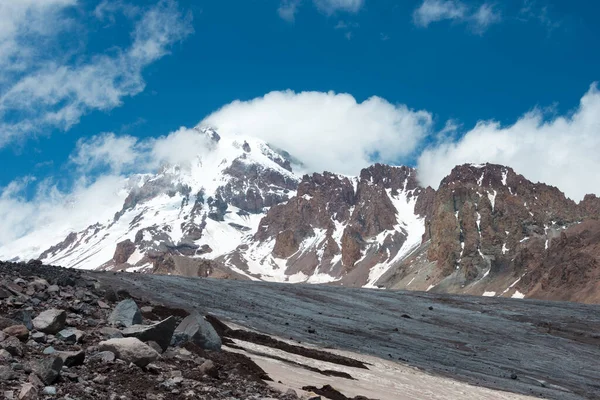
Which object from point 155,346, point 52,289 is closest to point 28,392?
point 155,346

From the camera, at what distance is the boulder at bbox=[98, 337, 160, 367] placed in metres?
14.8

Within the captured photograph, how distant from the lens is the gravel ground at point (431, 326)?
38750 mm

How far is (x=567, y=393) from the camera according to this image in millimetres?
34969

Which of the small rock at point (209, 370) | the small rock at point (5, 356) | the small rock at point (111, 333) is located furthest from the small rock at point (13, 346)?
the small rock at point (209, 370)

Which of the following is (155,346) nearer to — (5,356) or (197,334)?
(197,334)

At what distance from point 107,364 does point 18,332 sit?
2296 mm

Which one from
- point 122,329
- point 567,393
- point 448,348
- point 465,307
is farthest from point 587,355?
point 122,329

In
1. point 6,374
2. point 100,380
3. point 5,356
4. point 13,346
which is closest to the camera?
point 6,374

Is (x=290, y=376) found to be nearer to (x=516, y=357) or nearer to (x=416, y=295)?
(x=516, y=357)

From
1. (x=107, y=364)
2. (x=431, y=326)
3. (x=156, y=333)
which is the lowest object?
(x=107, y=364)

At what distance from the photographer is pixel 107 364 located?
46.6ft

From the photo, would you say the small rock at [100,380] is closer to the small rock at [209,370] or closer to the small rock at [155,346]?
the small rock at [209,370]

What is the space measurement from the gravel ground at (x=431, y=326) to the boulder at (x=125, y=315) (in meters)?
19.3

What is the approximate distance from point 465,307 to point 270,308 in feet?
105
